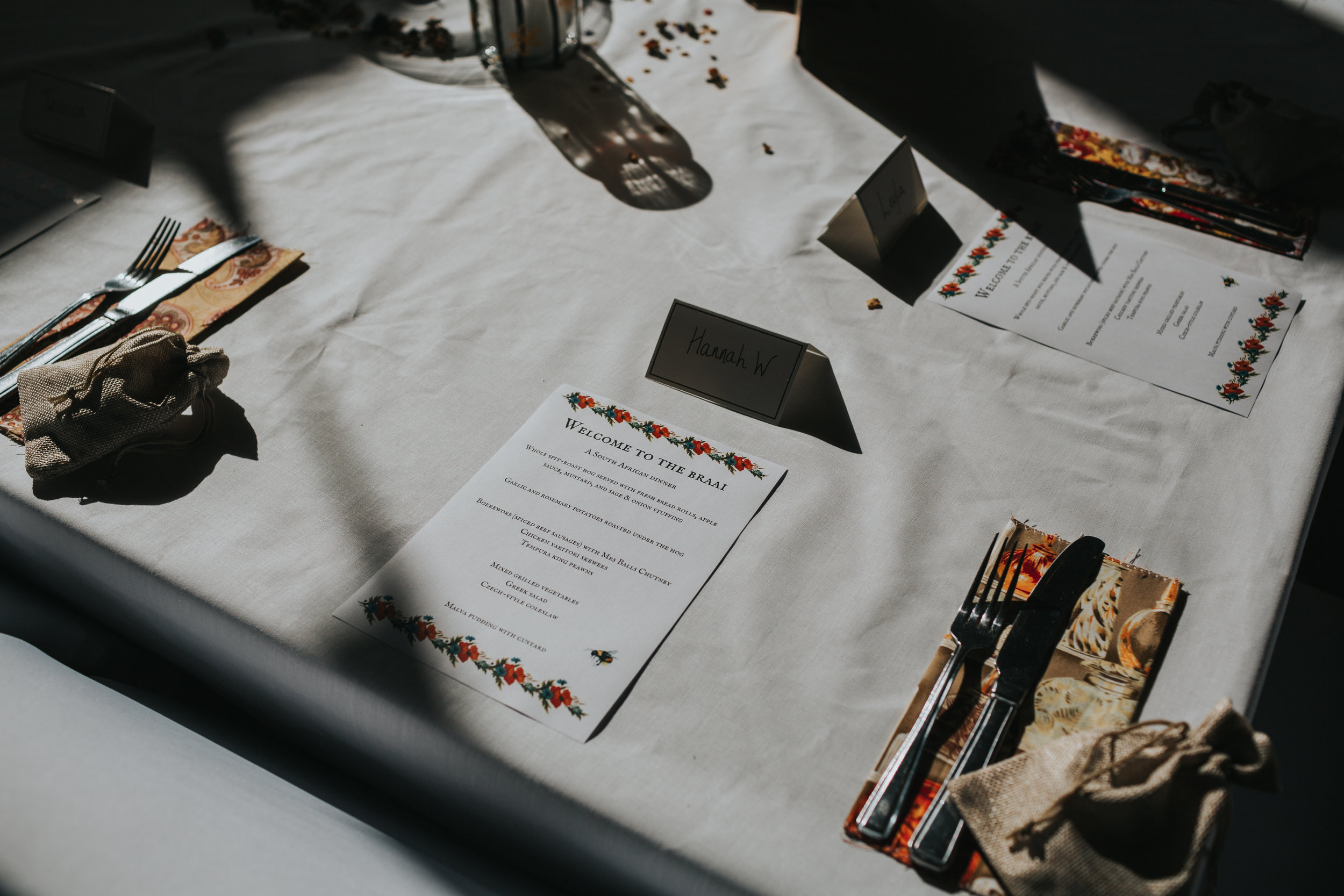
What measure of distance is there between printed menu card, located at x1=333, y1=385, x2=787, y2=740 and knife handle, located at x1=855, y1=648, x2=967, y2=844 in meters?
0.18

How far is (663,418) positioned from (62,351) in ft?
1.90

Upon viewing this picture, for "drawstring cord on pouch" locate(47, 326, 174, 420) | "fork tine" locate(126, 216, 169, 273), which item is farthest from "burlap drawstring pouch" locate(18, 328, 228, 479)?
"fork tine" locate(126, 216, 169, 273)

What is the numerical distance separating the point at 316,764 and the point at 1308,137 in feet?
4.26

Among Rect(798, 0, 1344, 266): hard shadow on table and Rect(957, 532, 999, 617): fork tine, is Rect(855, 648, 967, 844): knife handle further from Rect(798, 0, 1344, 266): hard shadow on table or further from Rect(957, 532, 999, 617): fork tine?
Rect(798, 0, 1344, 266): hard shadow on table

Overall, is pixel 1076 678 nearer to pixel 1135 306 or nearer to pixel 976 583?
pixel 976 583

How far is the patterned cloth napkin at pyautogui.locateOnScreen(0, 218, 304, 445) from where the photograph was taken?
853mm

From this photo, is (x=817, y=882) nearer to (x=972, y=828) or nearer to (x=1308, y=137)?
(x=972, y=828)

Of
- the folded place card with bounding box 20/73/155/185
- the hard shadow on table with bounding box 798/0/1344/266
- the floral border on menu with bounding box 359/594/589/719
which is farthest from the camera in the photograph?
the hard shadow on table with bounding box 798/0/1344/266

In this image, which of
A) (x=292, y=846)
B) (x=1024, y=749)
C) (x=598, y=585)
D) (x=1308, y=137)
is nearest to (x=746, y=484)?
(x=598, y=585)

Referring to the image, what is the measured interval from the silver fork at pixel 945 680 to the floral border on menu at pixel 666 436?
0.20 meters

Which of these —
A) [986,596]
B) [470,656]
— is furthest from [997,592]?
[470,656]

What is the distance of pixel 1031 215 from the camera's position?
1014 mm

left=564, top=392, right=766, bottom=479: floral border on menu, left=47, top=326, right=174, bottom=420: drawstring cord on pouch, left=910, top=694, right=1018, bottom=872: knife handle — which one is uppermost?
left=47, top=326, right=174, bottom=420: drawstring cord on pouch

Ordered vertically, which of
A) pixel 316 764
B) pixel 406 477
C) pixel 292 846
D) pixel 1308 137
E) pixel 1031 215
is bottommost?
pixel 316 764
